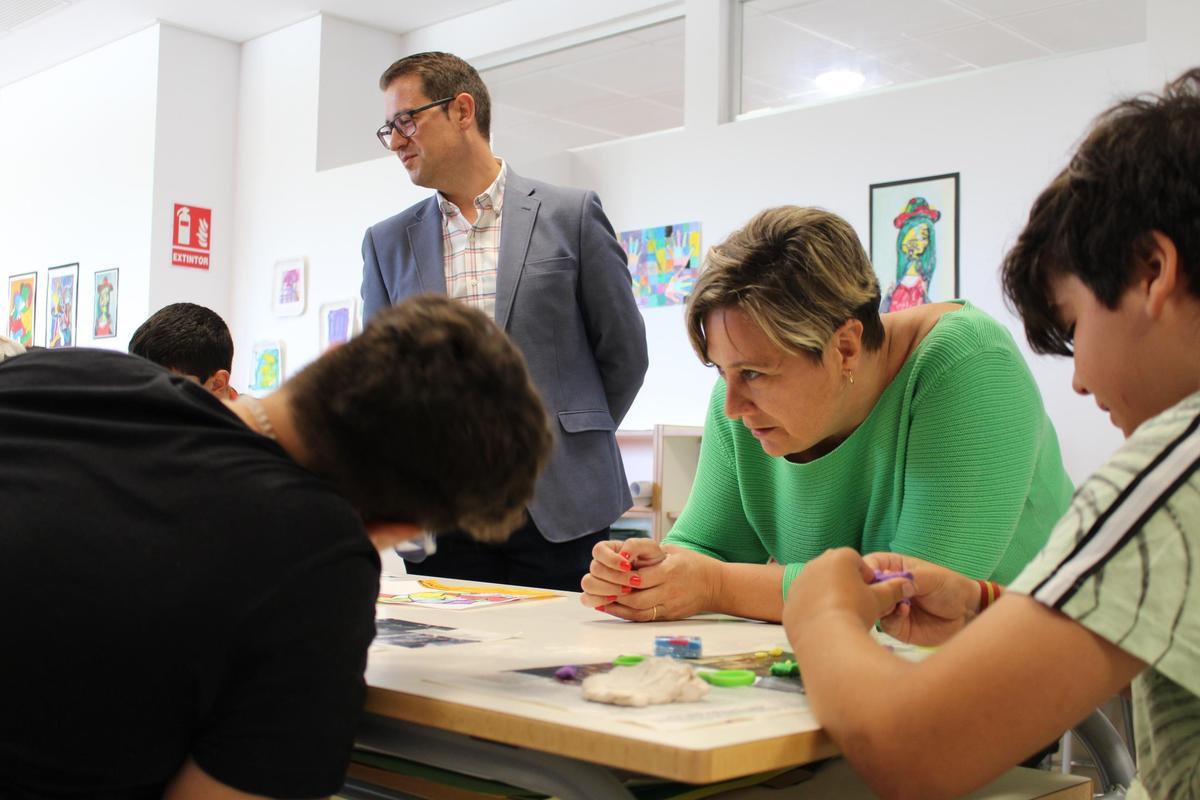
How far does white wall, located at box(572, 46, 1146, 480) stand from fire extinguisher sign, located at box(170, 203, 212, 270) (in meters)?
2.38

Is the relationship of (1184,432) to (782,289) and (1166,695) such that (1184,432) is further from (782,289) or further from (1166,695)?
(782,289)

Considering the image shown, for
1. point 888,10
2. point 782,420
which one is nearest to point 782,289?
point 782,420

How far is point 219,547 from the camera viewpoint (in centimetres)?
92

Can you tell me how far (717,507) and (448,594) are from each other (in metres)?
0.44

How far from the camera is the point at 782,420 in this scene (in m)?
1.71

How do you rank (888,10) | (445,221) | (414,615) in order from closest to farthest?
(414,615) < (445,221) < (888,10)

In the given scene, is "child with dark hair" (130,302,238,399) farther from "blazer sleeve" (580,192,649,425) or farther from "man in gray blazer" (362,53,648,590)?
"blazer sleeve" (580,192,649,425)

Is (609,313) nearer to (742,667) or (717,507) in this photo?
(717,507)

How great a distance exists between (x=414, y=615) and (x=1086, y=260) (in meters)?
0.99

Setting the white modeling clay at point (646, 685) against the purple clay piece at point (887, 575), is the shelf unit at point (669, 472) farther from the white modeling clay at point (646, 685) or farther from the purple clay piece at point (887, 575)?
the white modeling clay at point (646, 685)

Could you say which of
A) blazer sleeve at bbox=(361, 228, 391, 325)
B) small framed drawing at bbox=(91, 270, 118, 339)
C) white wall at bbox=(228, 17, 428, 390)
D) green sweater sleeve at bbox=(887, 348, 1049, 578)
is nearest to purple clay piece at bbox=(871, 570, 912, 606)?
green sweater sleeve at bbox=(887, 348, 1049, 578)

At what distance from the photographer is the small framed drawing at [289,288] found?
21.2ft

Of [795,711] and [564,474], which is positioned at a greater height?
[564,474]

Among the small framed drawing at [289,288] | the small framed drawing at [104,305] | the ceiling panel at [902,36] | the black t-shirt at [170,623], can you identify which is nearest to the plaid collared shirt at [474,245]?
the black t-shirt at [170,623]
